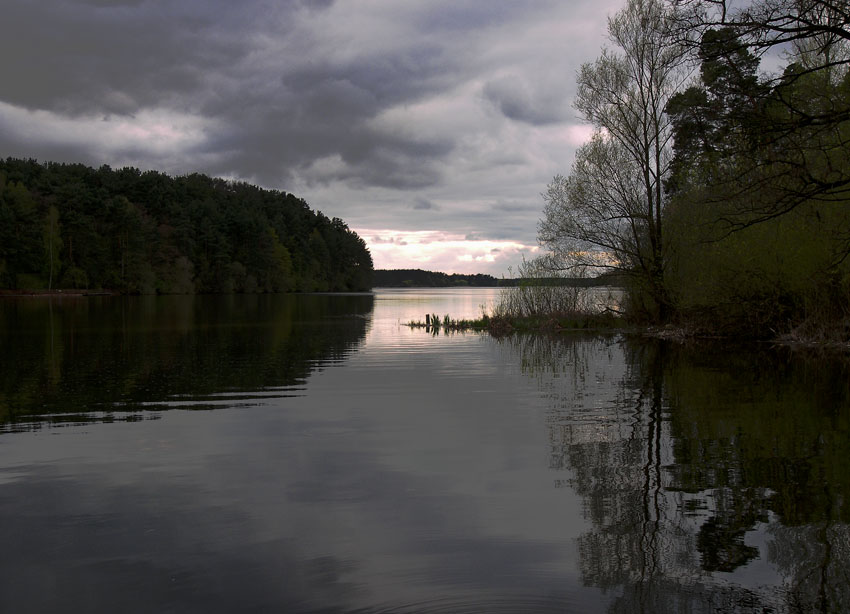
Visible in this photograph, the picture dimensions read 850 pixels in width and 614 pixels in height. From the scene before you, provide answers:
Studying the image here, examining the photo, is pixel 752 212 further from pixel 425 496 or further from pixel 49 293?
pixel 49 293

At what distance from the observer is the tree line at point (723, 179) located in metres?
10.9

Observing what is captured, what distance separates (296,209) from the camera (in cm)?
16975

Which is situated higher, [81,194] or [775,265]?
[81,194]

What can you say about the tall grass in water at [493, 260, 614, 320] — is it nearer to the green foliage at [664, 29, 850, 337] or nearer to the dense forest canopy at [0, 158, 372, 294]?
the green foliage at [664, 29, 850, 337]

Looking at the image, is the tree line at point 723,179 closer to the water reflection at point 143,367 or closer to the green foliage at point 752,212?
the green foliage at point 752,212

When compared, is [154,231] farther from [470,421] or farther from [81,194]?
[470,421]

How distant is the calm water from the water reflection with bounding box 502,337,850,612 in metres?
0.03

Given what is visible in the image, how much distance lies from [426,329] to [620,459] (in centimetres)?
2779

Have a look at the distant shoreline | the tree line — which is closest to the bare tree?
the tree line

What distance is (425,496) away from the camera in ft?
22.6

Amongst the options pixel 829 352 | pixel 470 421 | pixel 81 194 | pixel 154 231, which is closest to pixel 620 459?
pixel 470 421

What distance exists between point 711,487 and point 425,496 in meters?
2.96

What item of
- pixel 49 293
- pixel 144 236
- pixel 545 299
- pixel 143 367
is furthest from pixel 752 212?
pixel 144 236

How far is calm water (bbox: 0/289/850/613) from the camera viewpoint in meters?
4.77
